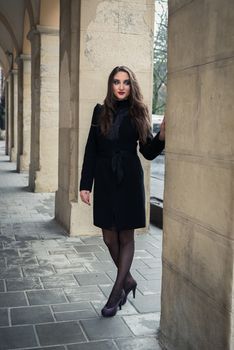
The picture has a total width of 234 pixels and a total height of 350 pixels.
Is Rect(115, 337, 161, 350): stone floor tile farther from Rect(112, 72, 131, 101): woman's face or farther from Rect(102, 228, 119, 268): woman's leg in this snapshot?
Rect(112, 72, 131, 101): woman's face

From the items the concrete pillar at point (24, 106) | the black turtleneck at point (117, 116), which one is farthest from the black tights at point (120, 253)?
the concrete pillar at point (24, 106)

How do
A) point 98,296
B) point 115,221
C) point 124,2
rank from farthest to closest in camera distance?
point 124,2, point 98,296, point 115,221

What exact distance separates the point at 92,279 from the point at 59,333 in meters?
1.21

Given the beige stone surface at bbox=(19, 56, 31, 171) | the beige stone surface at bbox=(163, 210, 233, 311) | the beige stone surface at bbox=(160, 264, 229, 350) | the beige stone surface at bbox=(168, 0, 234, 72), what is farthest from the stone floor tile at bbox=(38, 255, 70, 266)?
the beige stone surface at bbox=(19, 56, 31, 171)

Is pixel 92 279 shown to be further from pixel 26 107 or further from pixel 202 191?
pixel 26 107

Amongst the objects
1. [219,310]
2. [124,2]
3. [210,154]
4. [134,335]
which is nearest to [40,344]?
[134,335]

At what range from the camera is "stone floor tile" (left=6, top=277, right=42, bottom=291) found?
14.1 feet

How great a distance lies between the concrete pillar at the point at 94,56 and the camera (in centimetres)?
635

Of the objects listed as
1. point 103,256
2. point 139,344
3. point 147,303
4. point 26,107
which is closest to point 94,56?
point 103,256

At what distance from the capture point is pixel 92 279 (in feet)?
15.1

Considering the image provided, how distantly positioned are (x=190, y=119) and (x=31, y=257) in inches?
122

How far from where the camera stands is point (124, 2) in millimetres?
6410

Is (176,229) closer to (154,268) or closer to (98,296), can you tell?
(98,296)

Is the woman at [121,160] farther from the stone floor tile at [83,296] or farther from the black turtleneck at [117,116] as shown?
the stone floor tile at [83,296]
